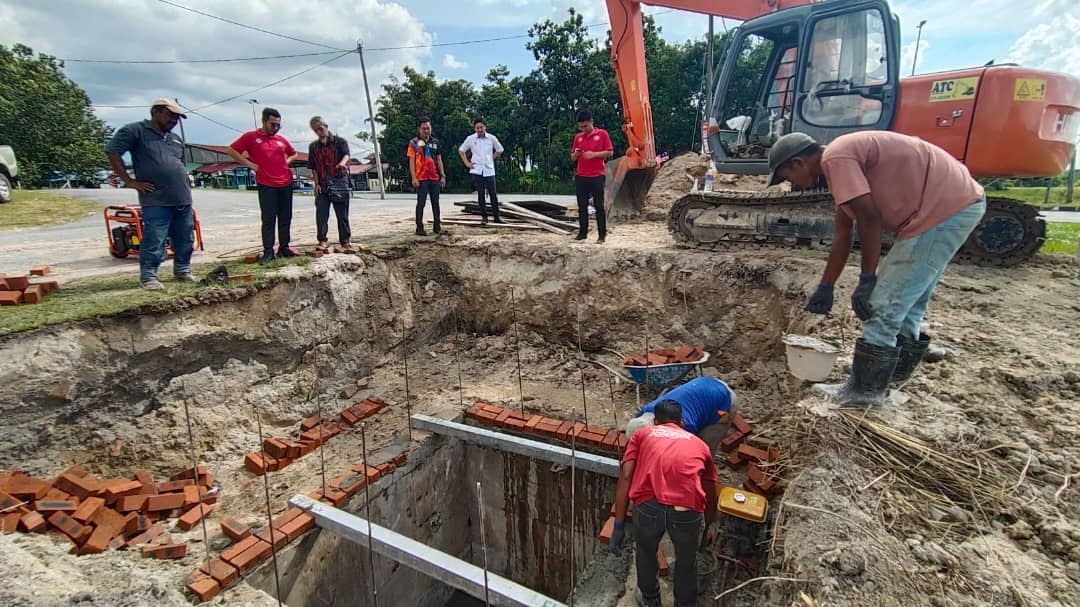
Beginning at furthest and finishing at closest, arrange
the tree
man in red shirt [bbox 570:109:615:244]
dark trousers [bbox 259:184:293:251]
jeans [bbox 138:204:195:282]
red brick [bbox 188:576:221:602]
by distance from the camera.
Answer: the tree < man in red shirt [bbox 570:109:615:244] < dark trousers [bbox 259:184:293:251] < jeans [bbox 138:204:195:282] < red brick [bbox 188:576:221:602]

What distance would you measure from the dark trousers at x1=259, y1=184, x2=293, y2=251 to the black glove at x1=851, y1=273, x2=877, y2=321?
4694 mm

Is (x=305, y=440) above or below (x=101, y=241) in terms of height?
below

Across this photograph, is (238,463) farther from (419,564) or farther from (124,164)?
(124,164)

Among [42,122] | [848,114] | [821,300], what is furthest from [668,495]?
[42,122]

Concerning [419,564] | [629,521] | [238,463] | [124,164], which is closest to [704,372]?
[629,521]

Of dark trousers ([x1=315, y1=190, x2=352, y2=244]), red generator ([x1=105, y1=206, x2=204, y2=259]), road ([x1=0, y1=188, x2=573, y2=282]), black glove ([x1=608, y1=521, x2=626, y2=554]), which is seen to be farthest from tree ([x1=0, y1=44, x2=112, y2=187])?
black glove ([x1=608, y1=521, x2=626, y2=554])

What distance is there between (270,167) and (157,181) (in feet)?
3.32

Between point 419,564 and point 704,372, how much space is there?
315cm

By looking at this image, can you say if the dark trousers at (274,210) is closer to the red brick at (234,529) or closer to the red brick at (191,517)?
the red brick at (191,517)

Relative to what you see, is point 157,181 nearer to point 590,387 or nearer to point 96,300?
point 96,300

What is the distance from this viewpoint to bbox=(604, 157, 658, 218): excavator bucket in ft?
24.9

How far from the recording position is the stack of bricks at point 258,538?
8.84ft

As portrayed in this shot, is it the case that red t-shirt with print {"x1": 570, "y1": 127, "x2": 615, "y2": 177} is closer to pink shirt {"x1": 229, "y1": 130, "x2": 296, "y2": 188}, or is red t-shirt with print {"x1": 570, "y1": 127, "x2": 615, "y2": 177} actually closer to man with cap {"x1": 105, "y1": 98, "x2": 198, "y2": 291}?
pink shirt {"x1": 229, "y1": 130, "x2": 296, "y2": 188}

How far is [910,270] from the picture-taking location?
2.40 m
